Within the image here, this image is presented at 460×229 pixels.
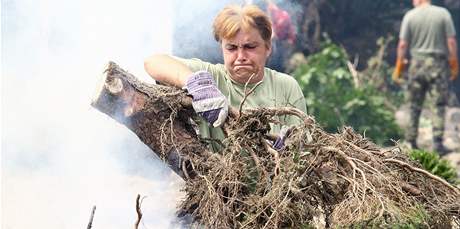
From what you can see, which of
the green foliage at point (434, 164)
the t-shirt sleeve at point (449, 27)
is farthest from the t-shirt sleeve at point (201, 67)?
the t-shirt sleeve at point (449, 27)

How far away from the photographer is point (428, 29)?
10.7 m

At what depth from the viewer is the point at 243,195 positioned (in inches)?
153

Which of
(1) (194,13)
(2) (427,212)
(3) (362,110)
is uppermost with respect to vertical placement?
(1) (194,13)

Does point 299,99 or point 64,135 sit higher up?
point 299,99

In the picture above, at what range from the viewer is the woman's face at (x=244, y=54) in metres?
4.55

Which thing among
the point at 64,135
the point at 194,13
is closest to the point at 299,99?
the point at 194,13

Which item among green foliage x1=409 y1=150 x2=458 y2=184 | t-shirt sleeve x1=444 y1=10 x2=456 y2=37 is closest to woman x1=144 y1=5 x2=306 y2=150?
green foliage x1=409 y1=150 x2=458 y2=184

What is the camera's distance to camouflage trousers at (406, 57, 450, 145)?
10695 millimetres

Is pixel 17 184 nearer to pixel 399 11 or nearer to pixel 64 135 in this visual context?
pixel 64 135

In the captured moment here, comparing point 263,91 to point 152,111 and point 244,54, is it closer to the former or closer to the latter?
point 244,54

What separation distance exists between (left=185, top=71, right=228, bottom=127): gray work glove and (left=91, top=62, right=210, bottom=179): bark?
79mm

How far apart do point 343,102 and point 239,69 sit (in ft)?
20.4

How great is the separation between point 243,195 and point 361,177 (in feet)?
1.63

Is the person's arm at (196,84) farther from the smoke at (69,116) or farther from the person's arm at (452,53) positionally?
the person's arm at (452,53)
